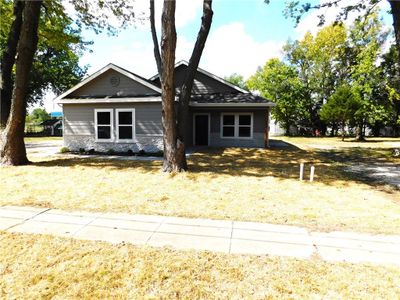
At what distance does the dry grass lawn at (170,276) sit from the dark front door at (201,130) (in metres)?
14.9

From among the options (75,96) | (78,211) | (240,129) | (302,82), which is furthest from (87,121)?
(302,82)

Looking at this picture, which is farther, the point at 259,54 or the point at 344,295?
the point at 259,54

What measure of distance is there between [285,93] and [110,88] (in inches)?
885

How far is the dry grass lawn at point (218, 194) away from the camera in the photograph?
5.26 m

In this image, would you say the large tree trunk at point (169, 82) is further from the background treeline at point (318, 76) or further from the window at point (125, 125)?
the background treeline at point (318, 76)

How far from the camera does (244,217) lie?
202 inches

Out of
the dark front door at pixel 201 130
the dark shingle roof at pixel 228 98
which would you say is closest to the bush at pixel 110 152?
the dark shingle roof at pixel 228 98

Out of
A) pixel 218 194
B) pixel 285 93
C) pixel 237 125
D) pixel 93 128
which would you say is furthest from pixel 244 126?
pixel 285 93

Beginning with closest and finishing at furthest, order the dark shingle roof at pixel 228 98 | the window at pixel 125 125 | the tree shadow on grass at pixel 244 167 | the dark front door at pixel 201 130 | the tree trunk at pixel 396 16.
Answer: the tree trunk at pixel 396 16 < the tree shadow on grass at pixel 244 167 < the window at pixel 125 125 < the dark shingle roof at pixel 228 98 < the dark front door at pixel 201 130

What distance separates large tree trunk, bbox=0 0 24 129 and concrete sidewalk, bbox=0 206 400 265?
7498mm

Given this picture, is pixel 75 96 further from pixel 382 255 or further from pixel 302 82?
pixel 302 82

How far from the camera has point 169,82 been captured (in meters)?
8.88

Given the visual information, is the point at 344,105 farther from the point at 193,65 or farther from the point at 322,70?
the point at 193,65

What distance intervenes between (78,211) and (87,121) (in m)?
11.0
